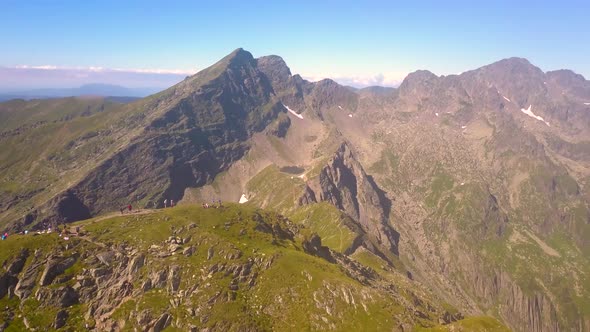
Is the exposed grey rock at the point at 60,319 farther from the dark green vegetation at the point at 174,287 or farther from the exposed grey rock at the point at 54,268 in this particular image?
the exposed grey rock at the point at 54,268

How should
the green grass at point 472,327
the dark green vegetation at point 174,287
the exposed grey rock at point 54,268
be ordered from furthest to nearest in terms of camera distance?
1. the green grass at point 472,327
2. the exposed grey rock at point 54,268
3. the dark green vegetation at point 174,287

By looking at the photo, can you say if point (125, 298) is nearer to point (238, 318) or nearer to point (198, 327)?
point (198, 327)

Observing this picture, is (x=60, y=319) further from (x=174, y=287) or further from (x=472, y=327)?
(x=472, y=327)

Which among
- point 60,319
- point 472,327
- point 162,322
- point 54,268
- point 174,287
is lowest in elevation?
point 472,327

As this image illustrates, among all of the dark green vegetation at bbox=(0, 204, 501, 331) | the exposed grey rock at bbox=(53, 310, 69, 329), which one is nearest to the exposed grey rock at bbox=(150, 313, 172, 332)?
the dark green vegetation at bbox=(0, 204, 501, 331)

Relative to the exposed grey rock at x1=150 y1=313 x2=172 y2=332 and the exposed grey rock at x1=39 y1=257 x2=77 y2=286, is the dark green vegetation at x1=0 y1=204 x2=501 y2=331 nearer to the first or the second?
the exposed grey rock at x1=39 y1=257 x2=77 y2=286

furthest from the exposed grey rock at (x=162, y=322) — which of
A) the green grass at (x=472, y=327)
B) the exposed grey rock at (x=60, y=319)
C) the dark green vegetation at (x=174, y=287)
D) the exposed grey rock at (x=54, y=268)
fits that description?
the green grass at (x=472, y=327)

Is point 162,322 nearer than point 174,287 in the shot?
Yes

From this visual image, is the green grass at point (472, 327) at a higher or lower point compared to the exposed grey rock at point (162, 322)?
lower

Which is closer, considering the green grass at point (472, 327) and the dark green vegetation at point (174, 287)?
the dark green vegetation at point (174, 287)

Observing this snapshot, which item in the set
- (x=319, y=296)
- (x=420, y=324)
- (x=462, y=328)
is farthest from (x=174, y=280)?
(x=462, y=328)

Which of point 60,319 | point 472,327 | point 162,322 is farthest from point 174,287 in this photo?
point 472,327
